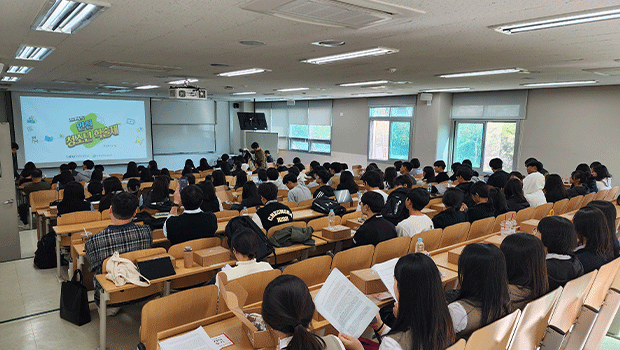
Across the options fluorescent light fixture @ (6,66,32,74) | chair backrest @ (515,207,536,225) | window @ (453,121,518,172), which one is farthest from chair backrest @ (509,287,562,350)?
window @ (453,121,518,172)

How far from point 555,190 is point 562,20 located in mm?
4622

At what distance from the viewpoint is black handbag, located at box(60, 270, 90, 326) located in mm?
4035

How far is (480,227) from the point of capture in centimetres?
493

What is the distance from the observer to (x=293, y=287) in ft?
6.14

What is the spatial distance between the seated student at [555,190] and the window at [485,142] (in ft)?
14.9

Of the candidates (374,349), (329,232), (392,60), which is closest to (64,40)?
(329,232)

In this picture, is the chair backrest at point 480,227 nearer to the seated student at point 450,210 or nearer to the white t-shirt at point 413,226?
the seated student at point 450,210

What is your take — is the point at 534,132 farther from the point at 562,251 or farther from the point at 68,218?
the point at 68,218

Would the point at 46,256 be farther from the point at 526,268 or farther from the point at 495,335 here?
the point at 526,268

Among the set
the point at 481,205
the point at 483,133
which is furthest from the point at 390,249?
the point at 483,133

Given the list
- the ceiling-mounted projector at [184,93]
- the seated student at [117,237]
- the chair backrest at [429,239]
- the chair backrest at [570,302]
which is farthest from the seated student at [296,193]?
the chair backrest at [570,302]

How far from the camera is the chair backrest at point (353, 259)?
3.49m

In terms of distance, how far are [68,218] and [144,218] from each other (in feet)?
3.31

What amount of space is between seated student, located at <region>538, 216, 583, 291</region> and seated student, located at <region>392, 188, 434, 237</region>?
1.42 metres
